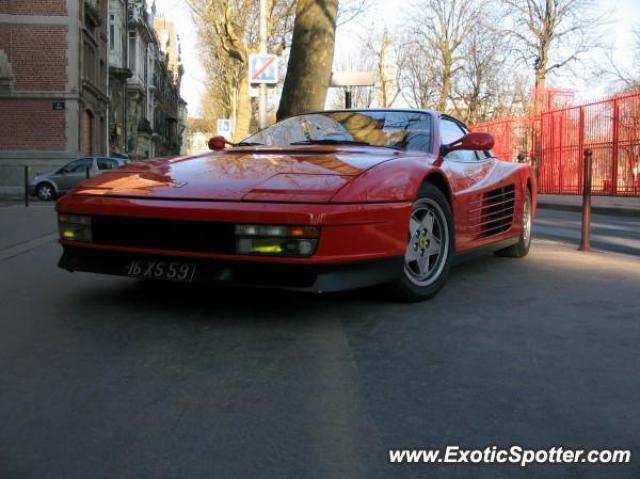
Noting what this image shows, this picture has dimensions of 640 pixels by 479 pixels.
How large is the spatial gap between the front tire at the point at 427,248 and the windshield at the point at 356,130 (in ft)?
1.71

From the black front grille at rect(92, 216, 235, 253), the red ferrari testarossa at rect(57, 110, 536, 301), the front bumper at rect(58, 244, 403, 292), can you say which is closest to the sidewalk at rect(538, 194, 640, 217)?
the red ferrari testarossa at rect(57, 110, 536, 301)

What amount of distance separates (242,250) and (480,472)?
166 cm

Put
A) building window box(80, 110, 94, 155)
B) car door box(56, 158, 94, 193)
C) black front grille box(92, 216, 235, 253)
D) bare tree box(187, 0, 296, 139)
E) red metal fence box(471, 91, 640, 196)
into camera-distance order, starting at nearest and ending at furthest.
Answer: black front grille box(92, 216, 235, 253) → red metal fence box(471, 91, 640, 196) → car door box(56, 158, 94, 193) → bare tree box(187, 0, 296, 139) → building window box(80, 110, 94, 155)

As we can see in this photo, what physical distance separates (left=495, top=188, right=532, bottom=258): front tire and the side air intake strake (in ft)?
1.54

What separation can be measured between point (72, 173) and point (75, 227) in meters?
18.0

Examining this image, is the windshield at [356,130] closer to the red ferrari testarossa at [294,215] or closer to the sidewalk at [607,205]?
the red ferrari testarossa at [294,215]

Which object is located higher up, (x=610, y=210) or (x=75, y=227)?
(x=75, y=227)

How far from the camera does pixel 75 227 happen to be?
3.69m

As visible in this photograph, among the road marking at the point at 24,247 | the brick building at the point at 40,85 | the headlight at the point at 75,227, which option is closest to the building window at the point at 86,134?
the brick building at the point at 40,85

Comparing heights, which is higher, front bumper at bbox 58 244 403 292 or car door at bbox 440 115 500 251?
car door at bbox 440 115 500 251

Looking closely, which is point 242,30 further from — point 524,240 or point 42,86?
point 524,240

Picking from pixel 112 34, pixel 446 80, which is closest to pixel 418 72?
pixel 446 80

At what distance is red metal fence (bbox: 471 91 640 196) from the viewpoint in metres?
17.5

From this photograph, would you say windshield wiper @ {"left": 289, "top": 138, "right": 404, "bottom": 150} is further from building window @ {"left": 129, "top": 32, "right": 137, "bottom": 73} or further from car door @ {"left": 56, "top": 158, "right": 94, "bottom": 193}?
building window @ {"left": 129, "top": 32, "right": 137, "bottom": 73}
